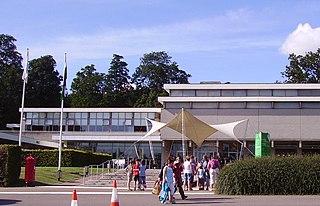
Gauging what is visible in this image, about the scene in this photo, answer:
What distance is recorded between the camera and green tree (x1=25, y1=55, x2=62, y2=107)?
9388 cm

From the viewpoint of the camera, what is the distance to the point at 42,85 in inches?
3738

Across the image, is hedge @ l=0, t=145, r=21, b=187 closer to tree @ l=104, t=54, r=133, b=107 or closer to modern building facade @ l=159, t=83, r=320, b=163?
modern building facade @ l=159, t=83, r=320, b=163

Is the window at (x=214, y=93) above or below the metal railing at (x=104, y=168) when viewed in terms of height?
above

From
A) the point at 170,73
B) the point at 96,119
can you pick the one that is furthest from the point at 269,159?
the point at 170,73

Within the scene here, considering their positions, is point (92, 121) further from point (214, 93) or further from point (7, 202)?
point (7, 202)

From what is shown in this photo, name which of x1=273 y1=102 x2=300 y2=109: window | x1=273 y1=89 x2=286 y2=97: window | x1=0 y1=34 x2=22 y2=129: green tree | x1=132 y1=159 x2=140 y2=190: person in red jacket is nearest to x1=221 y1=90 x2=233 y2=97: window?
x1=273 y1=89 x2=286 y2=97: window

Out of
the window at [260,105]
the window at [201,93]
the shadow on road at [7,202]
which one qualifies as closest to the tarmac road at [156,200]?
the shadow on road at [7,202]

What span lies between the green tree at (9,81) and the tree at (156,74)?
979 inches

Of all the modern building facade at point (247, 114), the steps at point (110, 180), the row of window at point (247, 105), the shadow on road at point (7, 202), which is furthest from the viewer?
the row of window at point (247, 105)

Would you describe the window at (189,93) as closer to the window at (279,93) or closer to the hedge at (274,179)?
the window at (279,93)

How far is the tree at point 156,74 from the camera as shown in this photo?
106625mm

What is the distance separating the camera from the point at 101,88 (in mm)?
101000

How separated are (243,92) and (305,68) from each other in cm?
3701

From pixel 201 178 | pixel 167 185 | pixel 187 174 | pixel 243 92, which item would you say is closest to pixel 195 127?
pixel 201 178
